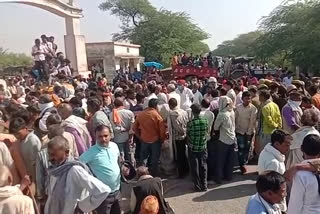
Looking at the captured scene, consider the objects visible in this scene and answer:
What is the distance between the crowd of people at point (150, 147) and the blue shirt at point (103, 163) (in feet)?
0.04

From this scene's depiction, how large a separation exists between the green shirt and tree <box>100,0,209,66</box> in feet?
144

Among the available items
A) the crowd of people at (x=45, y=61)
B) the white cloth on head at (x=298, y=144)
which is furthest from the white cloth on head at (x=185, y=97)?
the crowd of people at (x=45, y=61)

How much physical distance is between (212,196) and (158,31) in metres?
48.8

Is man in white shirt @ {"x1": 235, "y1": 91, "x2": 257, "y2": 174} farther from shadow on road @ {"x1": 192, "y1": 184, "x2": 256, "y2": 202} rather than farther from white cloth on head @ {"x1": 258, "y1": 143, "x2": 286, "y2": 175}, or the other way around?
white cloth on head @ {"x1": 258, "y1": 143, "x2": 286, "y2": 175}

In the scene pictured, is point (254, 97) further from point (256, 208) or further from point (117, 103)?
point (256, 208)

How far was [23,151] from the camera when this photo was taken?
17.9ft

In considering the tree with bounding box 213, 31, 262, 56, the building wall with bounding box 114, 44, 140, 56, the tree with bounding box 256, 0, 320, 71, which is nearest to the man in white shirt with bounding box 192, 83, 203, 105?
the tree with bounding box 256, 0, 320, 71

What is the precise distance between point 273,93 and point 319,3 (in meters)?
22.5

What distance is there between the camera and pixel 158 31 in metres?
55.4

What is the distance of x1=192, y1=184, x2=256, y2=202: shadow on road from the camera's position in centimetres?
767

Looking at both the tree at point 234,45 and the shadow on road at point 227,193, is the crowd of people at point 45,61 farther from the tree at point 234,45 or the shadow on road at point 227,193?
the tree at point 234,45

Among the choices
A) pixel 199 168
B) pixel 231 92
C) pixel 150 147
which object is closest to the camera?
pixel 199 168

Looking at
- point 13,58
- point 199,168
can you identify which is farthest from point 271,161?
point 13,58

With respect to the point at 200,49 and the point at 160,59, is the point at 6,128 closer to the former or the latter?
the point at 160,59
